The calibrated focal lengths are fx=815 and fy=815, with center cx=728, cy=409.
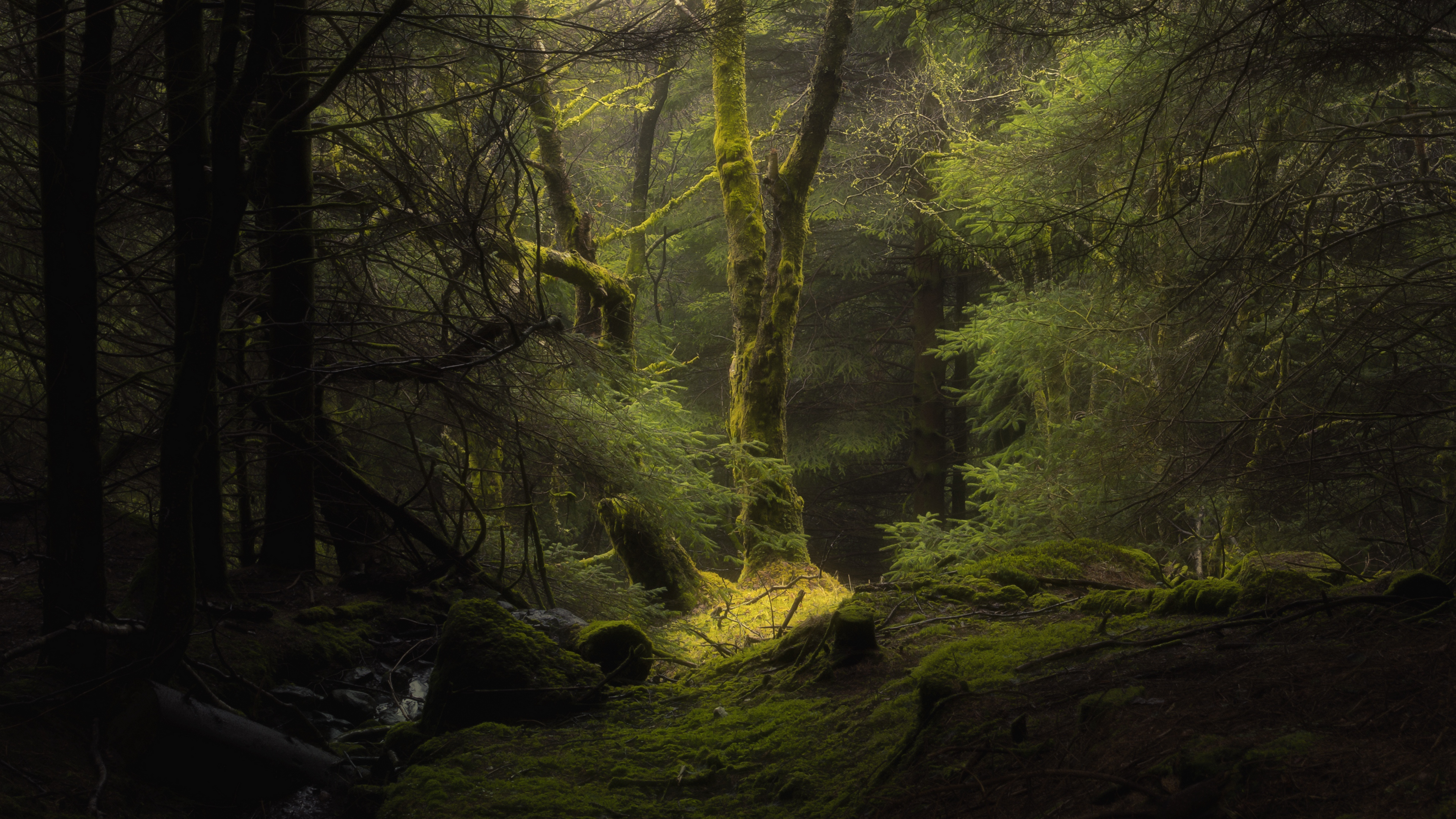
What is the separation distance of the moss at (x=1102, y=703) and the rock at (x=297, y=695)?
3209 millimetres

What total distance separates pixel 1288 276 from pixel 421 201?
5.07 metres

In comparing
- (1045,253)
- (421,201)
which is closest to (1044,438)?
(1045,253)

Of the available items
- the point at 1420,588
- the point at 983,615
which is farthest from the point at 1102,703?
the point at 983,615

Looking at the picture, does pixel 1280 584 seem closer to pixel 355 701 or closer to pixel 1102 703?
pixel 1102 703

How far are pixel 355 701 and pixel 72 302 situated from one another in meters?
2.26

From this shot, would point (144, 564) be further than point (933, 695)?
Yes

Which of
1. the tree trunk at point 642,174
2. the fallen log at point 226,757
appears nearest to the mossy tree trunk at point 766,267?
the tree trunk at point 642,174

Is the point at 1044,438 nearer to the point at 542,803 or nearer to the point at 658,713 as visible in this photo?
the point at 658,713

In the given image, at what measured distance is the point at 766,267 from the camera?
424 inches

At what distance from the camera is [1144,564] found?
17.9ft

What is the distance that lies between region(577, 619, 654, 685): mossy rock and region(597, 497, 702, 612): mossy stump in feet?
15.0

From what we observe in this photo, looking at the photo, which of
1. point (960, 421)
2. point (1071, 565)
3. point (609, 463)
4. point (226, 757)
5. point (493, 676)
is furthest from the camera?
point (960, 421)

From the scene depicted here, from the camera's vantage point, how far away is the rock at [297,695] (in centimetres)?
368

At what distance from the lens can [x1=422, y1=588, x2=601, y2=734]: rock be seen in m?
3.73
